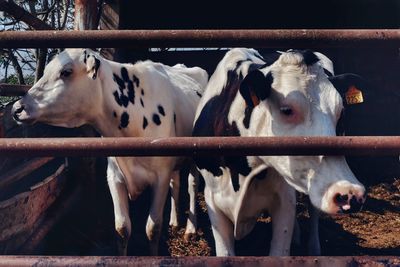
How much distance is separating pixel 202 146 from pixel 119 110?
2.20 m

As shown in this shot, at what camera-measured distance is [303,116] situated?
2.19m

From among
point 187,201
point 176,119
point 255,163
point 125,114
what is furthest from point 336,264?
point 187,201

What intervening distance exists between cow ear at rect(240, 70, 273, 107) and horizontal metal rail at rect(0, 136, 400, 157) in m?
0.77

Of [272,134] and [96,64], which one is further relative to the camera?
[96,64]

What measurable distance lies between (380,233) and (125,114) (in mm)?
2766

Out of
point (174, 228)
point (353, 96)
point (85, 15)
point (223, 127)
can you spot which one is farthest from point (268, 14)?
point (353, 96)

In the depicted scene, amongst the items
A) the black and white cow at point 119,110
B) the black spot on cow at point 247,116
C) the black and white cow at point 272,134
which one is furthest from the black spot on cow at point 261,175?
the black and white cow at point 119,110

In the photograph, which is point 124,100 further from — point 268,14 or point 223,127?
point 268,14

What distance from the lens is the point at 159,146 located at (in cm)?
159

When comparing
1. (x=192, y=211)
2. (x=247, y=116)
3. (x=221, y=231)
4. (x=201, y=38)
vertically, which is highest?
(x=201, y=38)

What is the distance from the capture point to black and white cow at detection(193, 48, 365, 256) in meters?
2.05

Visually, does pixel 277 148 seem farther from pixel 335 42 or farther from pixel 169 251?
pixel 169 251

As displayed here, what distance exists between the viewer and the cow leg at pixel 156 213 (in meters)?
3.77

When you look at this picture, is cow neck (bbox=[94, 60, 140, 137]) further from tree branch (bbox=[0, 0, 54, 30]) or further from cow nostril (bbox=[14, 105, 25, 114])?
tree branch (bbox=[0, 0, 54, 30])
